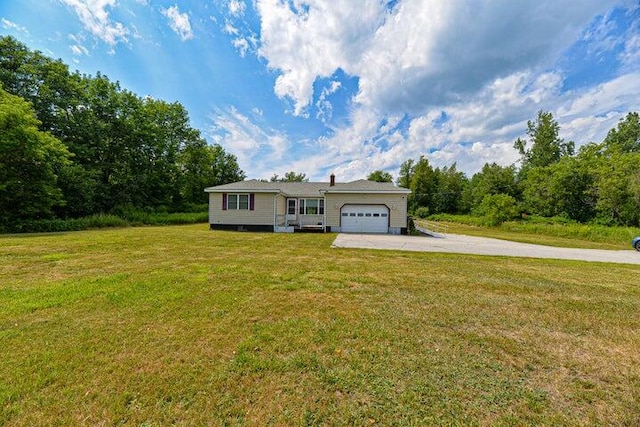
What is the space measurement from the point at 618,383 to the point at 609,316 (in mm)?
2497

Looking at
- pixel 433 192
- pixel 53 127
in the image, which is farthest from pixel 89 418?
pixel 433 192

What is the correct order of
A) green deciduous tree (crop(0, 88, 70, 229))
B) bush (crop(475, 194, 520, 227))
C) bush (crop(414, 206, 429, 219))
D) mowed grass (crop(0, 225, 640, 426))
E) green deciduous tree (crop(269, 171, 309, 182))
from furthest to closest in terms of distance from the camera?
green deciduous tree (crop(269, 171, 309, 182)) < bush (crop(414, 206, 429, 219)) < bush (crop(475, 194, 520, 227)) < green deciduous tree (crop(0, 88, 70, 229)) < mowed grass (crop(0, 225, 640, 426))

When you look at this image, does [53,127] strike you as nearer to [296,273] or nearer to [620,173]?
[296,273]

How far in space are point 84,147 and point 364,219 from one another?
82.8 ft

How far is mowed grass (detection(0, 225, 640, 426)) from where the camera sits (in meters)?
2.16

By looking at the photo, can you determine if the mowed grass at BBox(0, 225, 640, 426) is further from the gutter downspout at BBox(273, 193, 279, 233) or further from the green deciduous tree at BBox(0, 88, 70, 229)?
the green deciduous tree at BBox(0, 88, 70, 229)

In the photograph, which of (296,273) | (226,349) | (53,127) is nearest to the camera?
(226,349)

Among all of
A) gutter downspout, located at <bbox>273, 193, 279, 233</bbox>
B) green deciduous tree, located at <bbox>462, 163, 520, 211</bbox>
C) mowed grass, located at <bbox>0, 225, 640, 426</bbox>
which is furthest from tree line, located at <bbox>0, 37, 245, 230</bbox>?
green deciduous tree, located at <bbox>462, 163, 520, 211</bbox>

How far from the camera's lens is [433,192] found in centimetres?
4506

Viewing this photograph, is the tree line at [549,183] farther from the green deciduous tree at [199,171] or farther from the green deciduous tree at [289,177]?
the green deciduous tree at [199,171]

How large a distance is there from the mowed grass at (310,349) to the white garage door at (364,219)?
10979mm

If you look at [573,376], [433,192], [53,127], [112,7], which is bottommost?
[573,376]

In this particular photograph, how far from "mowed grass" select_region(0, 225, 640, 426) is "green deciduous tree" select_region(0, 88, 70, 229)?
1383 cm

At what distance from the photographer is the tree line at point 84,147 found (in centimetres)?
1506
